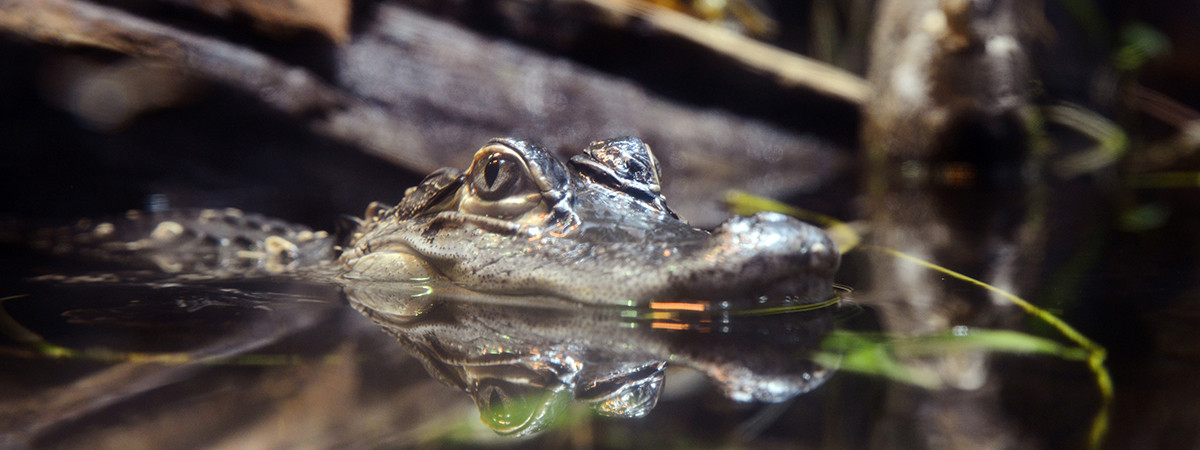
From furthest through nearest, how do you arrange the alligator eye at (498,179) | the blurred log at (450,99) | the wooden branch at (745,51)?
the wooden branch at (745,51) → the blurred log at (450,99) → the alligator eye at (498,179)

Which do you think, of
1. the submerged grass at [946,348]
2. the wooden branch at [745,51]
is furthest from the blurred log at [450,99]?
the submerged grass at [946,348]

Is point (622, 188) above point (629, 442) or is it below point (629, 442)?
above

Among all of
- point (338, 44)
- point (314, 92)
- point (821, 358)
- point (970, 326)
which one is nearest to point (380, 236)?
point (821, 358)

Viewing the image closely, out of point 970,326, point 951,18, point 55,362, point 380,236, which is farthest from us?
point 951,18

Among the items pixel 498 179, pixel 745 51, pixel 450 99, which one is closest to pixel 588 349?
pixel 498 179

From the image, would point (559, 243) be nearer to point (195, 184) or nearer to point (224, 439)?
point (224, 439)

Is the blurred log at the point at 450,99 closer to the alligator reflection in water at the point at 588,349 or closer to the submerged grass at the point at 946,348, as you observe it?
the alligator reflection in water at the point at 588,349
